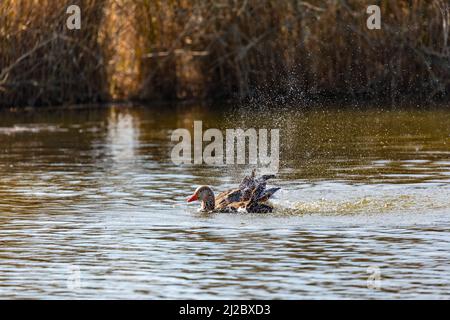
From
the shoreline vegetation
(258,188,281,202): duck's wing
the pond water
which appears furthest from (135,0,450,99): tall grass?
(258,188,281,202): duck's wing

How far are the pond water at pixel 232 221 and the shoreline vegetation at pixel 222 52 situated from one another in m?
4.52

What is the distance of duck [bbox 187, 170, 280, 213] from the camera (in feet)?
49.2

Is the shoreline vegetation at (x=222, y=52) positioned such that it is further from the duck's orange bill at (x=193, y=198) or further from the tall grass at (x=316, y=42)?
the duck's orange bill at (x=193, y=198)

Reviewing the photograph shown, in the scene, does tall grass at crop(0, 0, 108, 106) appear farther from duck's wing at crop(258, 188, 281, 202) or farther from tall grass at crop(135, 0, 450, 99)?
duck's wing at crop(258, 188, 281, 202)

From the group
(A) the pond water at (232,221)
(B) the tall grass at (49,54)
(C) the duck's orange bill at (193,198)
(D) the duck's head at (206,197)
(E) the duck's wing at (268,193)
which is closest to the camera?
(A) the pond water at (232,221)

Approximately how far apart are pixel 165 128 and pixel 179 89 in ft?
21.3

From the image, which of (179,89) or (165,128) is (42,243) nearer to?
(165,128)

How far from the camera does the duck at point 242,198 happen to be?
1499cm

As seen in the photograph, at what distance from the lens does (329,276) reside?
11.4 m

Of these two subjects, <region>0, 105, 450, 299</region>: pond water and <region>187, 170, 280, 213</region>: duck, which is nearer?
<region>0, 105, 450, 299</region>: pond water

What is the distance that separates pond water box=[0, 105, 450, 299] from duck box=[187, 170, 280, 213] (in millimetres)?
176

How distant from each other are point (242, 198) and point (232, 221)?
700 mm

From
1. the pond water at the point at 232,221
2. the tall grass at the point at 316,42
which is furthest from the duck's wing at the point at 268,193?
the tall grass at the point at 316,42
